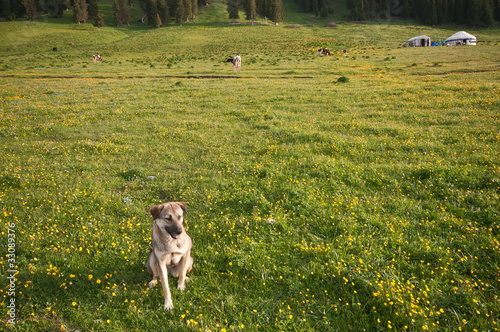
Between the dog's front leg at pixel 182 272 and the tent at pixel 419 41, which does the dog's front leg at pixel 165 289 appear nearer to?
the dog's front leg at pixel 182 272

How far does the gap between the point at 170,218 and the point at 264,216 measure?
9.60 feet

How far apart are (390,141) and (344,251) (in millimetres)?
7816

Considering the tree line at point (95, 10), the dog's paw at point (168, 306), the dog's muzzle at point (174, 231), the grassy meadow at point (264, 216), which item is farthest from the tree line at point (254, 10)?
the dog's paw at point (168, 306)

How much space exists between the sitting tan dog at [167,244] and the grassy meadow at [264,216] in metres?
0.39

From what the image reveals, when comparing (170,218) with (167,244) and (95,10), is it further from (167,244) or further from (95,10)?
(95,10)

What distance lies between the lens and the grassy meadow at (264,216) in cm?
459

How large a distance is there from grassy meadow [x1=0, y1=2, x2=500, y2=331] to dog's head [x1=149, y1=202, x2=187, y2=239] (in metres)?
1.28

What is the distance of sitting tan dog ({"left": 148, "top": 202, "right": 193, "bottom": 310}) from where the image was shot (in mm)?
4684

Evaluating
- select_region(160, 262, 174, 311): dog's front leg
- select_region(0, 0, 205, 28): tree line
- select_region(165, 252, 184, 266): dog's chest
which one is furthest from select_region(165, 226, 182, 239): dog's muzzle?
select_region(0, 0, 205, 28): tree line

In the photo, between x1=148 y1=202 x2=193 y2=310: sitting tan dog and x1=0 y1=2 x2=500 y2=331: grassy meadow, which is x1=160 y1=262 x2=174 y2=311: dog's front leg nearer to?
x1=148 y1=202 x2=193 y2=310: sitting tan dog

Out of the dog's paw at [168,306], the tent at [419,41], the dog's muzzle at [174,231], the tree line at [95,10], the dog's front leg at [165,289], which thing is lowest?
the dog's paw at [168,306]

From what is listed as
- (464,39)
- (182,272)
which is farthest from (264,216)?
(464,39)

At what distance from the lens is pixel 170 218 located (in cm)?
475

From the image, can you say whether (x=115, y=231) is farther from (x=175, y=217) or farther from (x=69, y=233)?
(x=175, y=217)
